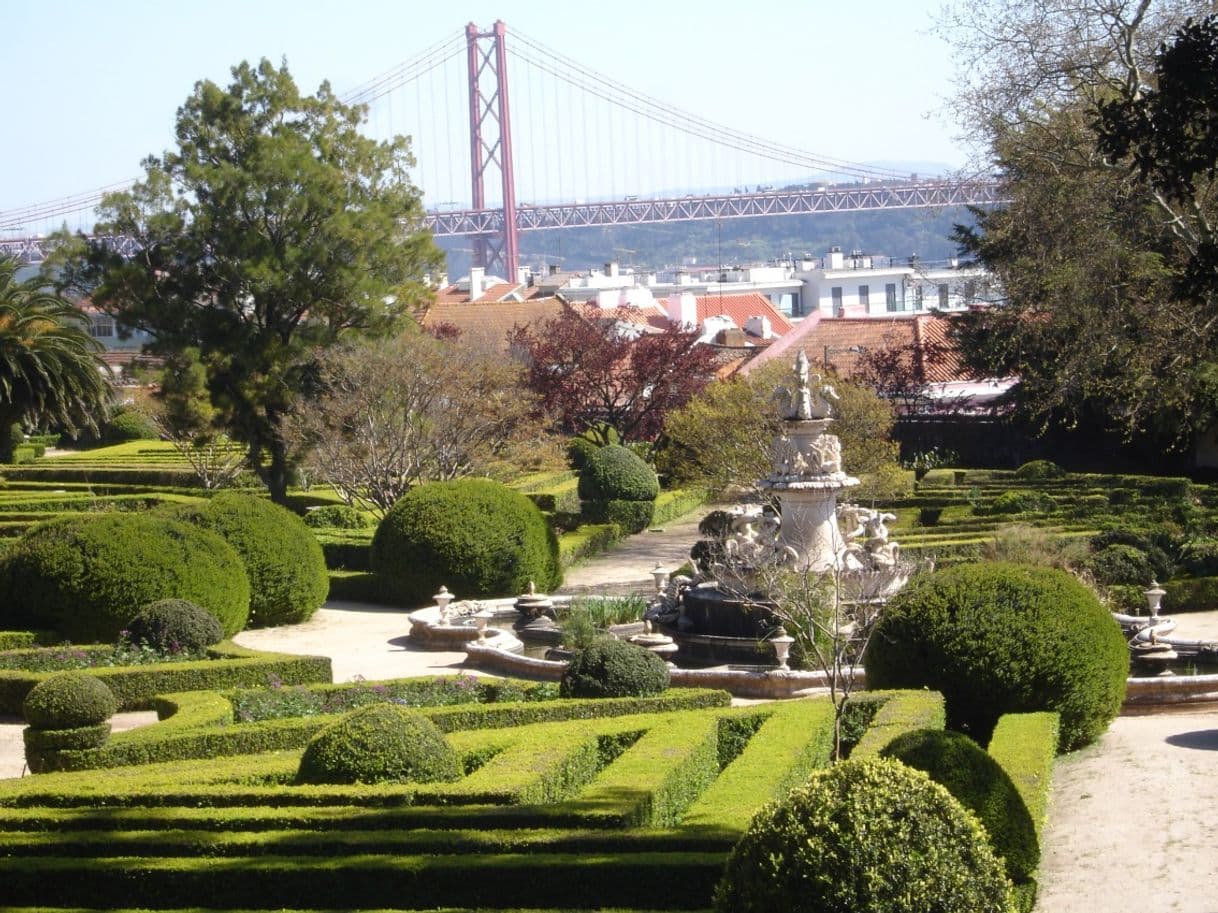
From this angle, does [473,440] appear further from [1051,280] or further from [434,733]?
[434,733]

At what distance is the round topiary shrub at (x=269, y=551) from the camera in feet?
72.5

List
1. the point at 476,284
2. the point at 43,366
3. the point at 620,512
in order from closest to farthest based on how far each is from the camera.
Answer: the point at 620,512 → the point at 43,366 → the point at 476,284

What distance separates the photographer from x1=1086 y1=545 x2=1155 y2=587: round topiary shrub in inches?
854

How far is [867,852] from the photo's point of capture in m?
7.27

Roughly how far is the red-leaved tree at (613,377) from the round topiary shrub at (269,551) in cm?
1672

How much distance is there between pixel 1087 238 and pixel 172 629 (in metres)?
15.8

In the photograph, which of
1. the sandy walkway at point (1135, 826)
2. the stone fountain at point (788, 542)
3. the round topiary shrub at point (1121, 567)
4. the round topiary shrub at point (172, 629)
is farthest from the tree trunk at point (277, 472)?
the sandy walkway at point (1135, 826)

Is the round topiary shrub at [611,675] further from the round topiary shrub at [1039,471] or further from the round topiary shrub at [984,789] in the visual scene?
the round topiary shrub at [1039,471]

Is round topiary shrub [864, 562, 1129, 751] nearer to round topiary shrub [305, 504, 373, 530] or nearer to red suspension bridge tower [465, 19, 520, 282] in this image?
round topiary shrub [305, 504, 373, 530]

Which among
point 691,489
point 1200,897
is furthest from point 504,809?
point 691,489

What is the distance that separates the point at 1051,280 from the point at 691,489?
8076 millimetres

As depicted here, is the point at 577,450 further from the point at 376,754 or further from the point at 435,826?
the point at 435,826

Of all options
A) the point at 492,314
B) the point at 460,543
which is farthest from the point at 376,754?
the point at 492,314

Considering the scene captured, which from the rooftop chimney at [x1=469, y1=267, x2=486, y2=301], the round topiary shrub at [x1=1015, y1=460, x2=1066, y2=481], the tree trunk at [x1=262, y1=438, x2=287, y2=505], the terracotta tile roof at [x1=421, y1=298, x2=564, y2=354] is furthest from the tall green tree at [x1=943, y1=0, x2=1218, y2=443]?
the rooftop chimney at [x1=469, y1=267, x2=486, y2=301]
